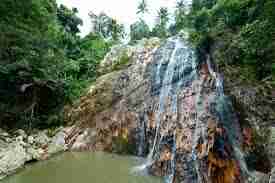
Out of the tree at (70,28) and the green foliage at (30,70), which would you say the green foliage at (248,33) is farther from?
the tree at (70,28)

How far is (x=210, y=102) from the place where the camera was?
7.11 metres

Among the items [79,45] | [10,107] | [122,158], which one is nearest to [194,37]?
[122,158]

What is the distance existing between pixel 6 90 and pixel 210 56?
1058 centimetres

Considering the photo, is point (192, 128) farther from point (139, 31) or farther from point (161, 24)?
point (161, 24)

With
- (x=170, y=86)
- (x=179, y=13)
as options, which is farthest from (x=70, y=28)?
(x=170, y=86)

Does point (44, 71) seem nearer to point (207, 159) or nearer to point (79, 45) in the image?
point (207, 159)

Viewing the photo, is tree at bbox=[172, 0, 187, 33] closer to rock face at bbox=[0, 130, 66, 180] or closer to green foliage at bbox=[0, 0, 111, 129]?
green foliage at bbox=[0, 0, 111, 129]

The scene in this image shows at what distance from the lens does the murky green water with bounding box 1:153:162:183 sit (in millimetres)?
6125

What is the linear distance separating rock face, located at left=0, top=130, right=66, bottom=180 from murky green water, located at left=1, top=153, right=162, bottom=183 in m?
0.39

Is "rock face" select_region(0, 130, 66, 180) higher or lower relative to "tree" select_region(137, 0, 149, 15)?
lower

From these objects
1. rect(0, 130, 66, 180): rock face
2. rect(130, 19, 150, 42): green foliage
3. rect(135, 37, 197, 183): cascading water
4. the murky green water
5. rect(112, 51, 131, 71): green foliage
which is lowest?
the murky green water

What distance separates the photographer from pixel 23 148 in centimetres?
862

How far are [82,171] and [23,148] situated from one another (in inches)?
130

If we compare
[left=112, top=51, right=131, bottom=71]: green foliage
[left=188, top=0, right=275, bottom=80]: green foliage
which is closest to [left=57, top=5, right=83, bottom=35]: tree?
[left=112, top=51, right=131, bottom=71]: green foliage
